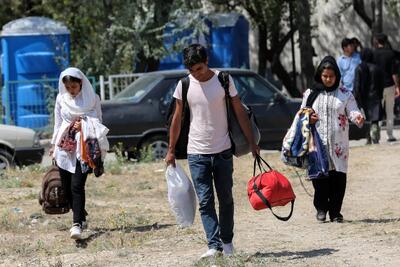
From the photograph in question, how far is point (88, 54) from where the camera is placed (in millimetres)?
24500

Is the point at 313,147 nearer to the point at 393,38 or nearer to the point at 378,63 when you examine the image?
the point at 378,63

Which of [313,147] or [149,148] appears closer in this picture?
[313,147]

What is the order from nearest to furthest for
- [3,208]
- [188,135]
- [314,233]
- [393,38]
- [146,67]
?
[188,135]
[314,233]
[3,208]
[146,67]
[393,38]

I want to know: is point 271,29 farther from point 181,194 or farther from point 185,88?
point 185,88

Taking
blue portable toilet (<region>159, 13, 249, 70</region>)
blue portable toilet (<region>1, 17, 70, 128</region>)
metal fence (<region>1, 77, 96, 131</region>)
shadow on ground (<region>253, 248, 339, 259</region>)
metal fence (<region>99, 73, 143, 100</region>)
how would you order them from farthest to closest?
blue portable toilet (<region>159, 13, 249, 70</region>), blue portable toilet (<region>1, 17, 70, 128</region>), metal fence (<region>1, 77, 96, 131</region>), metal fence (<region>99, 73, 143, 100</region>), shadow on ground (<region>253, 248, 339, 259</region>)

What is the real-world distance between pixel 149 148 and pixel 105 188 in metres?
2.62

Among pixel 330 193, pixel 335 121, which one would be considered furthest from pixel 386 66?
pixel 335 121

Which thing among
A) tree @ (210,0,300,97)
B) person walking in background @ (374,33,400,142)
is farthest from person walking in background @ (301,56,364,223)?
tree @ (210,0,300,97)

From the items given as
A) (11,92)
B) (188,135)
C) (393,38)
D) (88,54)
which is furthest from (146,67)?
(188,135)

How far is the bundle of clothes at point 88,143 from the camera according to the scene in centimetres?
920

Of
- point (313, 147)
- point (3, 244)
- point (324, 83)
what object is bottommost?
point (3, 244)

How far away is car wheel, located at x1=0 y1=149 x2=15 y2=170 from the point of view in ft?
48.4

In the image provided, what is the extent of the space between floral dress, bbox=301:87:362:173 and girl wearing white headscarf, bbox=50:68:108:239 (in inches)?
77.0

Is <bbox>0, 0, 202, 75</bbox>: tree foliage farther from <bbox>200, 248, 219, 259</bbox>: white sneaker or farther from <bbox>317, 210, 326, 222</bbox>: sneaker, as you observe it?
<bbox>200, 248, 219, 259</bbox>: white sneaker
